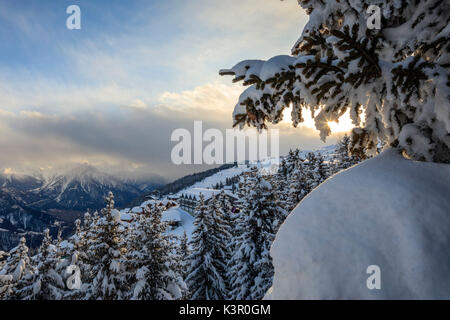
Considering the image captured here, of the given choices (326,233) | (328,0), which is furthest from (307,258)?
(328,0)

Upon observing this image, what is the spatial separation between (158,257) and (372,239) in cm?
1598

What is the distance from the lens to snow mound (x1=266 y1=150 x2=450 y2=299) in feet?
7.84

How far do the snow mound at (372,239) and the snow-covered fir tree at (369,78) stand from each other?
843 mm

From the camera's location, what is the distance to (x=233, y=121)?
506cm

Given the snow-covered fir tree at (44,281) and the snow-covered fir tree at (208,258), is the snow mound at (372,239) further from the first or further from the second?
the snow-covered fir tree at (44,281)

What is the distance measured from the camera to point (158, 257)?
53.7ft

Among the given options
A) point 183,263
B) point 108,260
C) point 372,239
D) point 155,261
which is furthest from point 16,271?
point 372,239

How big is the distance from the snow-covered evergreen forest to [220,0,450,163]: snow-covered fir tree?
1427cm

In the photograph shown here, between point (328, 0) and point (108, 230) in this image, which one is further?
point (108, 230)

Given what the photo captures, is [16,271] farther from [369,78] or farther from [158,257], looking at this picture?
[369,78]

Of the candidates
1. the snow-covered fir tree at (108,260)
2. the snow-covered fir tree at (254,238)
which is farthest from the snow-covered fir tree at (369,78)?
the snow-covered fir tree at (254,238)

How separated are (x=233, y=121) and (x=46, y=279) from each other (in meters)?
20.6

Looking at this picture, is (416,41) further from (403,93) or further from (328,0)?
(328,0)

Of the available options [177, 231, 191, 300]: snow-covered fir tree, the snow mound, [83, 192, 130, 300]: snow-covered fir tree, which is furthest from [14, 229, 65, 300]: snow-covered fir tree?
the snow mound
